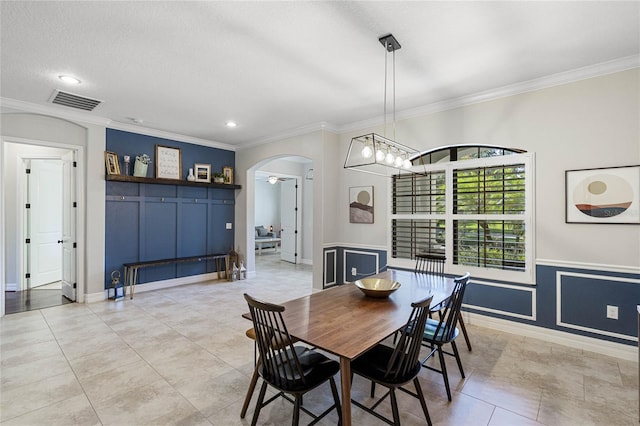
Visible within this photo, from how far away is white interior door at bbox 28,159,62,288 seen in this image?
17.9ft

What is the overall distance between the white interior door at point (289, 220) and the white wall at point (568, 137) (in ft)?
A: 17.4

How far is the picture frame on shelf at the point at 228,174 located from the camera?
20.8 feet

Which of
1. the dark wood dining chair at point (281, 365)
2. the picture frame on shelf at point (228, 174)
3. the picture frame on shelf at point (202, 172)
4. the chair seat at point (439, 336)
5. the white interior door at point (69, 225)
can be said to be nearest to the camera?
the dark wood dining chair at point (281, 365)

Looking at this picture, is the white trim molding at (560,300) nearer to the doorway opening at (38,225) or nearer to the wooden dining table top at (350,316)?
the wooden dining table top at (350,316)

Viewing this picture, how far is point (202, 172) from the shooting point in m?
6.02

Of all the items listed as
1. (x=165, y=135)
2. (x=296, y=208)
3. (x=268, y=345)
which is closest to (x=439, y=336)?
(x=268, y=345)

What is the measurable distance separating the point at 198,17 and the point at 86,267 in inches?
166

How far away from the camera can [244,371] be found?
2.70m

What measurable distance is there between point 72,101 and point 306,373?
447cm

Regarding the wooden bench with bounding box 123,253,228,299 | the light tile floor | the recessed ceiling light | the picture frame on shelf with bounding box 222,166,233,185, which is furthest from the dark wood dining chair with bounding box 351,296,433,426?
the picture frame on shelf with bounding box 222,166,233,185

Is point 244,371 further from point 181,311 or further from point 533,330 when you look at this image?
point 533,330

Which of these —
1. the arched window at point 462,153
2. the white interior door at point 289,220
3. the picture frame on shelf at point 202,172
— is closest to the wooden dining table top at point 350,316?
the arched window at point 462,153

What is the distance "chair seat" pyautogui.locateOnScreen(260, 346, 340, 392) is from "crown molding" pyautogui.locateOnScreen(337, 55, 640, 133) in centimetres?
348

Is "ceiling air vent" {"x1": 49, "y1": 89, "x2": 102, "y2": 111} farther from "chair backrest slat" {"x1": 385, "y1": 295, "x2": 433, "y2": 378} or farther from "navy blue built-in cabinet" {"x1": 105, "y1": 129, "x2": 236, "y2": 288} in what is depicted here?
"chair backrest slat" {"x1": 385, "y1": 295, "x2": 433, "y2": 378}
